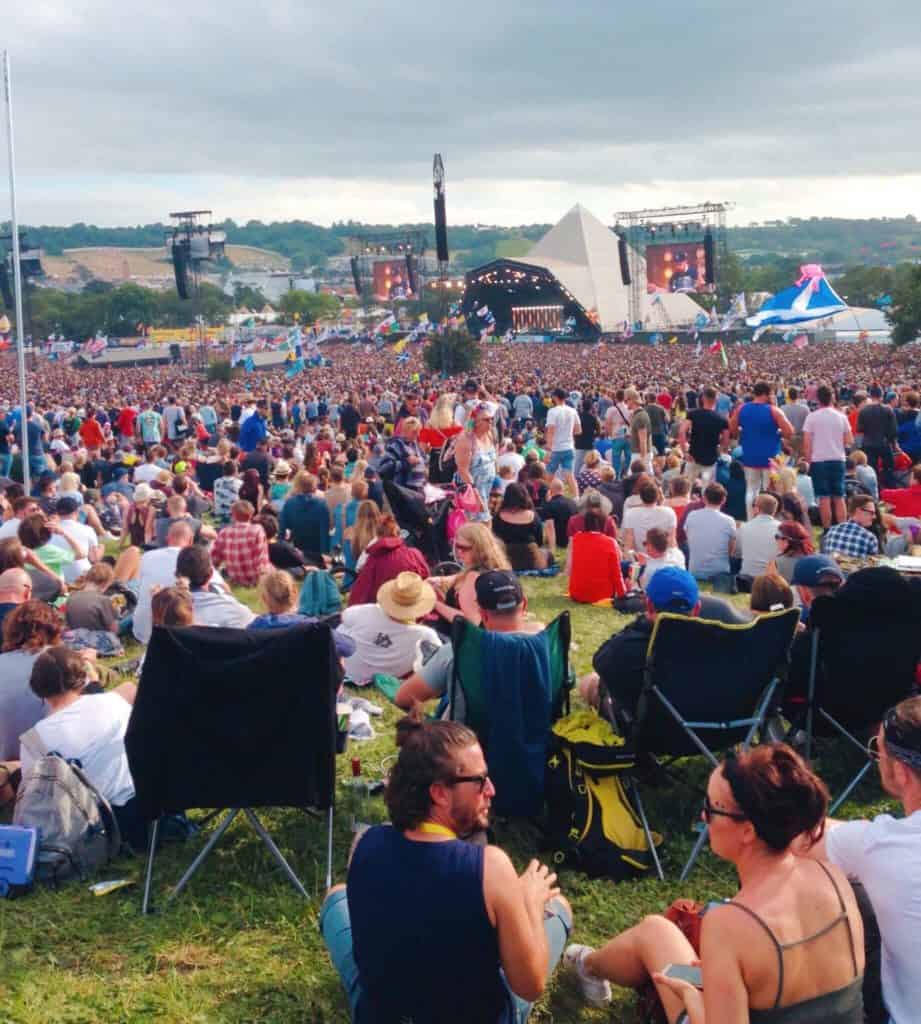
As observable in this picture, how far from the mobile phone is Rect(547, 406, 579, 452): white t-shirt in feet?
30.5

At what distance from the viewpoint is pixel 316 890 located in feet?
12.9

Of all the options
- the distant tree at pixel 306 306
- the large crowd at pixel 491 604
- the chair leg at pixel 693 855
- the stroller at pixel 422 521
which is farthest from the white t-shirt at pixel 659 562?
the distant tree at pixel 306 306

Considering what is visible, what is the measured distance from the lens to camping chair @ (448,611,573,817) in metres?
4.03

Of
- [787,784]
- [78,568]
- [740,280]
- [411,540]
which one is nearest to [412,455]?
[411,540]

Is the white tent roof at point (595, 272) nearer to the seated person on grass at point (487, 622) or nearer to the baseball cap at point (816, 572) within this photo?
the baseball cap at point (816, 572)

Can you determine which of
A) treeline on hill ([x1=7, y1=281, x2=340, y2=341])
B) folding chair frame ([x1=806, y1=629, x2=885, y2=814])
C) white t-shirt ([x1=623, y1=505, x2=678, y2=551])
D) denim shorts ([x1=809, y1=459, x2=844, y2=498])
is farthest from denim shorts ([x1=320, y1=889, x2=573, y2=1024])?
treeline on hill ([x1=7, y1=281, x2=340, y2=341])

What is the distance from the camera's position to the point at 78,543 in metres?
8.27

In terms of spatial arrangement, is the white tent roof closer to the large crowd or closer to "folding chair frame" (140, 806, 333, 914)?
the large crowd

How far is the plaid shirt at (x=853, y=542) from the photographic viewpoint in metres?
7.18

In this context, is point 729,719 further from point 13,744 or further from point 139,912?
point 13,744

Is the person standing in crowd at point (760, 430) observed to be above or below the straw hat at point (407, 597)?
above

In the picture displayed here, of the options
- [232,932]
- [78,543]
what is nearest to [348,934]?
[232,932]

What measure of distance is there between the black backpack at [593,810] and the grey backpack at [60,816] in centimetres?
170

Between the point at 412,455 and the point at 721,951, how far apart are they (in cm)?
784
